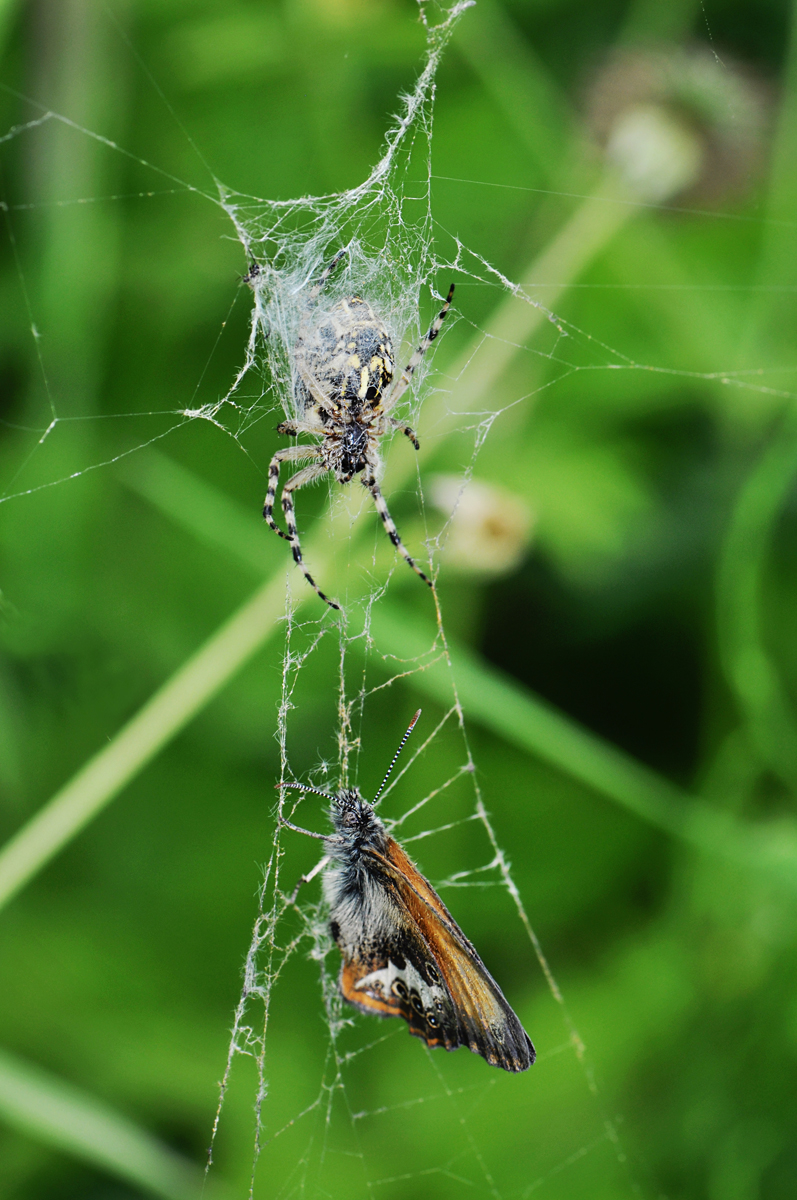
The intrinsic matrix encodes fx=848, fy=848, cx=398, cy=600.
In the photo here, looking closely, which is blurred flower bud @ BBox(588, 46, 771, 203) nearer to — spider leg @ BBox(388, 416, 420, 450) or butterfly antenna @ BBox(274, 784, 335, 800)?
spider leg @ BBox(388, 416, 420, 450)

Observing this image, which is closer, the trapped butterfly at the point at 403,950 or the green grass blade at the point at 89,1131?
the trapped butterfly at the point at 403,950

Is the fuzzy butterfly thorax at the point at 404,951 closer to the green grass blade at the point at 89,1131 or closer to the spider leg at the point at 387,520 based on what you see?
the spider leg at the point at 387,520

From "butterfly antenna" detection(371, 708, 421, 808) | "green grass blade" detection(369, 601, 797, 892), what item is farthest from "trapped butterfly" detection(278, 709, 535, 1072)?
"green grass blade" detection(369, 601, 797, 892)

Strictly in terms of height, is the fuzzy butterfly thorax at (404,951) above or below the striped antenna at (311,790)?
below

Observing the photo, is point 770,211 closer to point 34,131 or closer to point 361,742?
point 361,742

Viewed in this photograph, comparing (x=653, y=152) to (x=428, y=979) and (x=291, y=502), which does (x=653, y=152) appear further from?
(x=428, y=979)

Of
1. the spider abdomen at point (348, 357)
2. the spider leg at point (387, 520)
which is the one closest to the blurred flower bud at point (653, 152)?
the spider abdomen at point (348, 357)

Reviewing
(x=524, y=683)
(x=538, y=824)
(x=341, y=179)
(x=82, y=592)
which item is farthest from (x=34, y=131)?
(x=538, y=824)
